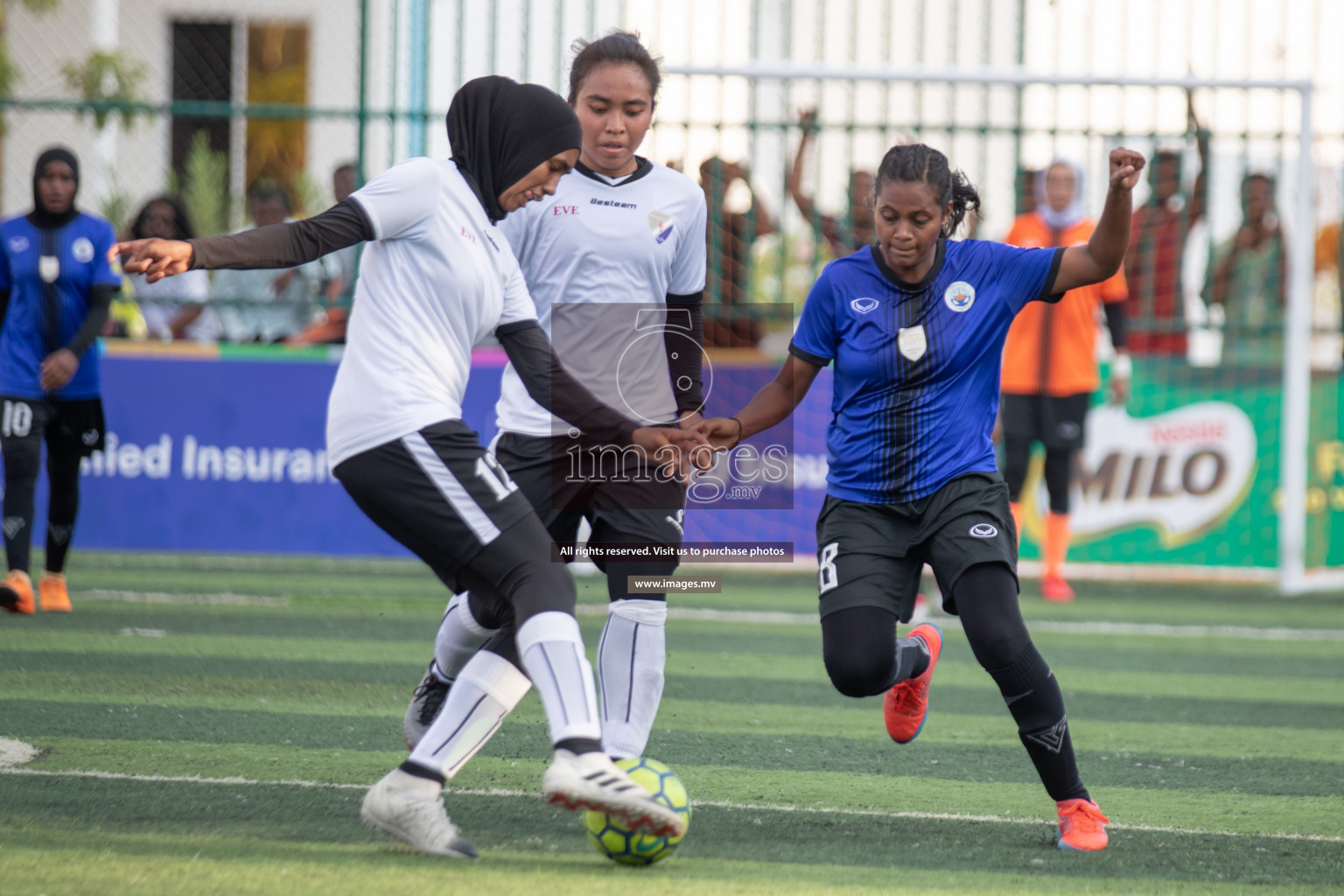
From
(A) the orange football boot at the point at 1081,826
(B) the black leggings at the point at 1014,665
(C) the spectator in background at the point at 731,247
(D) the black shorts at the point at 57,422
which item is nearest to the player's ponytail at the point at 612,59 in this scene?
(B) the black leggings at the point at 1014,665

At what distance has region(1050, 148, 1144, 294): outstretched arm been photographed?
3.90m

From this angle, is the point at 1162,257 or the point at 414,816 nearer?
the point at 414,816

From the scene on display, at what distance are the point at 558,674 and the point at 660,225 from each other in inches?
61.0

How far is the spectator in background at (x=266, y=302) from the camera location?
10.7 meters

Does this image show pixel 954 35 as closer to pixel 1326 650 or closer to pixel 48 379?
pixel 1326 650

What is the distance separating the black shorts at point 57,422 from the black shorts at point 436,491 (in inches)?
192

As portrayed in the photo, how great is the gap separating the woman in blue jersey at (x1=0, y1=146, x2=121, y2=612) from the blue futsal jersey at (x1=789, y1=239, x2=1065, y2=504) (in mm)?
4808

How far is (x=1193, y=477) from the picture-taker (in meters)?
10.7

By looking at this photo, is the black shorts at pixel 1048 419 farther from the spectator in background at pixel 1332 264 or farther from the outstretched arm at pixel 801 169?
the spectator in background at pixel 1332 264

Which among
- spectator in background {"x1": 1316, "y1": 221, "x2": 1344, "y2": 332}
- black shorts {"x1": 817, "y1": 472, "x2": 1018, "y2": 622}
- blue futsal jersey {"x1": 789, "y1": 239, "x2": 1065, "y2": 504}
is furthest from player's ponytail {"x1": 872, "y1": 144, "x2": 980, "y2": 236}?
spectator in background {"x1": 1316, "y1": 221, "x2": 1344, "y2": 332}

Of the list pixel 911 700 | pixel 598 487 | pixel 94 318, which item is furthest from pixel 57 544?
pixel 911 700

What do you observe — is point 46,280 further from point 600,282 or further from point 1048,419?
point 1048,419

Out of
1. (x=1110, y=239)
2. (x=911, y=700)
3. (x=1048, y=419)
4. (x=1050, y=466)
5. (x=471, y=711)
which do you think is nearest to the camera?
(x=471, y=711)

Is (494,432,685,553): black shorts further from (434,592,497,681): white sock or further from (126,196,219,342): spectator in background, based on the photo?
(126,196,219,342): spectator in background
